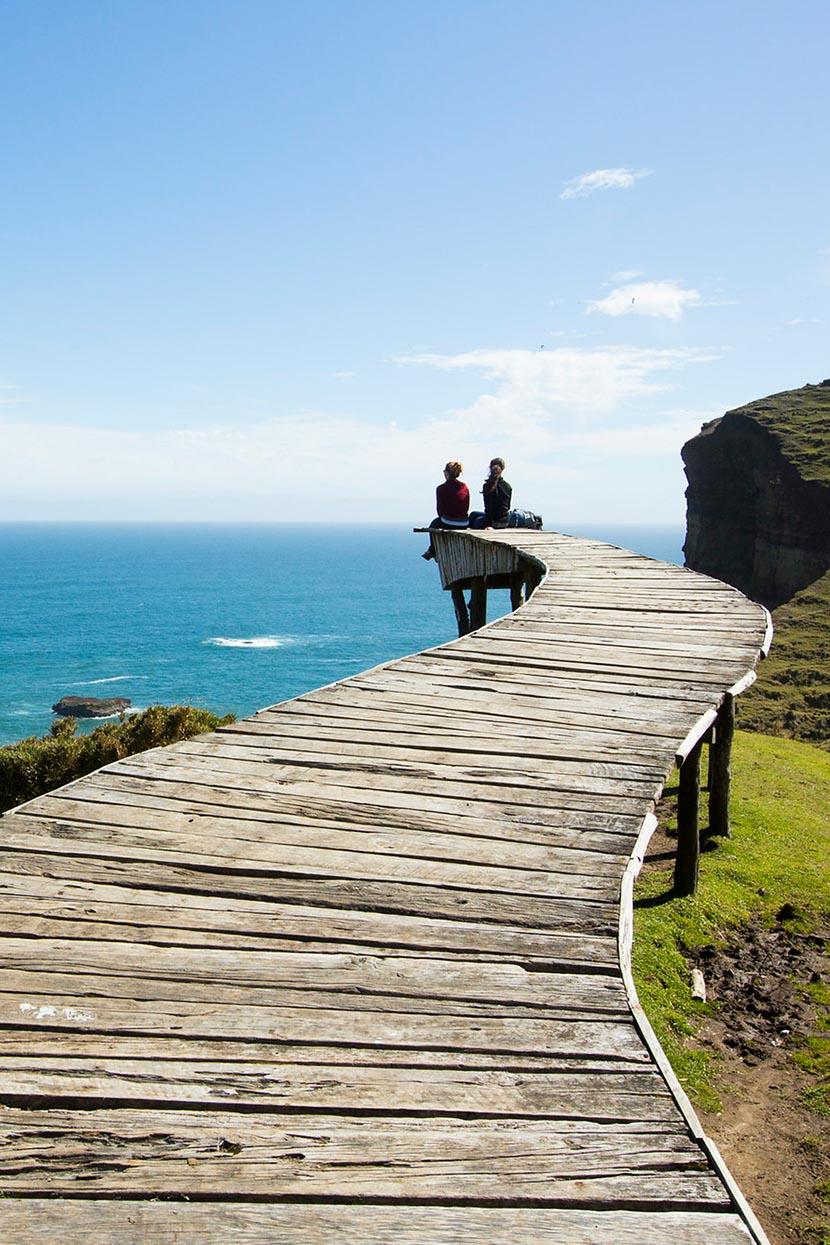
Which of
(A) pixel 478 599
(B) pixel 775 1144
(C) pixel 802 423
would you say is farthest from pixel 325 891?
(C) pixel 802 423

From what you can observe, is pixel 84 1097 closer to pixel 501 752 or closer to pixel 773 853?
pixel 501 752

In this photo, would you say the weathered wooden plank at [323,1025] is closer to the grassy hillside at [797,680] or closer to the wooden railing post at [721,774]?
the wooden railing post at [721,774]

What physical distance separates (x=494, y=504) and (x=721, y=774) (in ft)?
30.8

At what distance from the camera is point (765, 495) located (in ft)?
222

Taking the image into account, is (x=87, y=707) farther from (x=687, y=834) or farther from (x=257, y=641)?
(x=687, y=834)

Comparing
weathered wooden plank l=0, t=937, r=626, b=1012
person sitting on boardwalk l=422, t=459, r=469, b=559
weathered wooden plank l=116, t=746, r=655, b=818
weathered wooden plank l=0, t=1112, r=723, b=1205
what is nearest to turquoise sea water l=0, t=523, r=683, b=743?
person sitting on boardwalk l=422, t=459, r=469, b=559

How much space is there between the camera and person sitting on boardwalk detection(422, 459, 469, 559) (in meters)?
19.5

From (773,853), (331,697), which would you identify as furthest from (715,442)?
(331,697)

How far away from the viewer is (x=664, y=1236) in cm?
232

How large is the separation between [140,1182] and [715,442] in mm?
81373

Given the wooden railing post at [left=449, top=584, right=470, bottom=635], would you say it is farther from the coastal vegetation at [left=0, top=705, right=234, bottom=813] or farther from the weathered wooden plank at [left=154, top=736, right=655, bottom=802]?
the weathered wooden plank at [left=154, top=736, right=655, bottom=802]

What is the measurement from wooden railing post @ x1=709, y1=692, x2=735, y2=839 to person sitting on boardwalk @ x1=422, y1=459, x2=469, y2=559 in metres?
8.79

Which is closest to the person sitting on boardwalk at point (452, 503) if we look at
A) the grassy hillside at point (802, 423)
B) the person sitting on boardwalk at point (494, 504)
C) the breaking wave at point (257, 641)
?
the person sitting on boardwalk at point (494, 504)

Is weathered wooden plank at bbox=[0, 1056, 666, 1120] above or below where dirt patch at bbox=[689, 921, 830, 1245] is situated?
above
